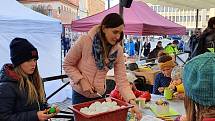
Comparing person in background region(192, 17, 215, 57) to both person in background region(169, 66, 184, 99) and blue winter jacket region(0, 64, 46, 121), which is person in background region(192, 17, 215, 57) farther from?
blue winter jacket region(0, 64, 46, 121)

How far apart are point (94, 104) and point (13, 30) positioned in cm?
337

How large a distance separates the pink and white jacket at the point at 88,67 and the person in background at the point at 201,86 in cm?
112

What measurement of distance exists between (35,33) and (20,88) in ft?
11.1

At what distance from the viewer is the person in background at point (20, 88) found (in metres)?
1.77

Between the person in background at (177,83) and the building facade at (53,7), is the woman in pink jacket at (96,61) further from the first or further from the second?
the building facade at (53,7)

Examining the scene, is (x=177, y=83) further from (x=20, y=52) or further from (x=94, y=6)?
(x=94, y=6)

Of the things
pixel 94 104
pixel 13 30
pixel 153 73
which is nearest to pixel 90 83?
pixel 94 104

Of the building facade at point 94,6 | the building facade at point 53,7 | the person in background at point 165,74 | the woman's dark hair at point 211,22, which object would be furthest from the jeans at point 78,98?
the building facade at point 94,6

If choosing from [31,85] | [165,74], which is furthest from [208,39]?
[31,85]

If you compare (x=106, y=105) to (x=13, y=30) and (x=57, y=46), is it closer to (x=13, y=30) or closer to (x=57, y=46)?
(x=13, y=30)

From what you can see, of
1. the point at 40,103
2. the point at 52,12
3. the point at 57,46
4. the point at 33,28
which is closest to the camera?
the point at 40,103

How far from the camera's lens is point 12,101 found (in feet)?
5.85

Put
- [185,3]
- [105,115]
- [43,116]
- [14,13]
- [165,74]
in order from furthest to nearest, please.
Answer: [185,3] < [14,13] < [165,74] < [43,116] < [105,115]

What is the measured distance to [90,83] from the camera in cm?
221
